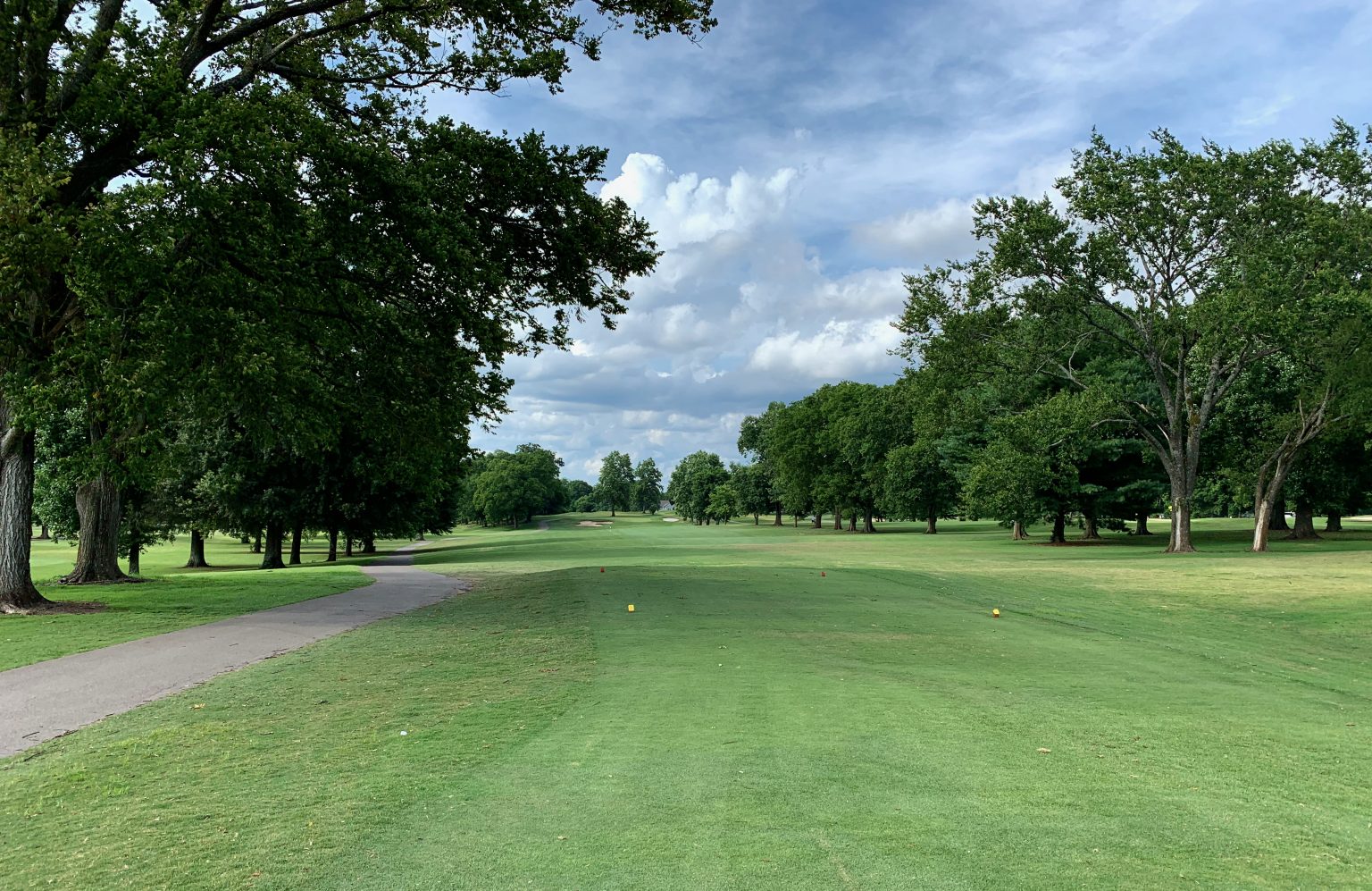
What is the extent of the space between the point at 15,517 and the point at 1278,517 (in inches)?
3055

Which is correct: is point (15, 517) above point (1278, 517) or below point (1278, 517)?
above

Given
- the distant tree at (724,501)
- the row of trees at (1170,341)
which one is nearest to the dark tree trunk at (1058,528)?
the row of trees at (1170,341)

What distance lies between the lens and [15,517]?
17.2 meters

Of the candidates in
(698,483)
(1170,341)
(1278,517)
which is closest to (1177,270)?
(1170,341)

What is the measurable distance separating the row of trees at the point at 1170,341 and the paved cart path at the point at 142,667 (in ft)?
114

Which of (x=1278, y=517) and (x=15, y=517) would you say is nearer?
(x=15, y=517)

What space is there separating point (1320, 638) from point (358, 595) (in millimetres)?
21947

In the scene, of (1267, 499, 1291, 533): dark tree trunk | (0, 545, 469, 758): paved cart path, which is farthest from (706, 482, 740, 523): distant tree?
(0, 545, 469, 758): paved cart path

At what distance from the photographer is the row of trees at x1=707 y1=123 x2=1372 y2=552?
36.7 meters

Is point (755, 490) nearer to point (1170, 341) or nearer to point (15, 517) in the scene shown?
point (1170, 341)

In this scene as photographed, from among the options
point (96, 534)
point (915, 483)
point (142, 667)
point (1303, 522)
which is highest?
point (915, 483)

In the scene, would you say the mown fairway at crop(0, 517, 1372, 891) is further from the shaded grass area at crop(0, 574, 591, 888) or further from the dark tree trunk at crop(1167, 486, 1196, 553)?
the dark tree trunk at crop(1167, 486, 1196, 553)

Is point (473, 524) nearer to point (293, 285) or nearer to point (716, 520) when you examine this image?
point (716, 520)

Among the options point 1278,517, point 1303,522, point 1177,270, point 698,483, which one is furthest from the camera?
point 698,483
